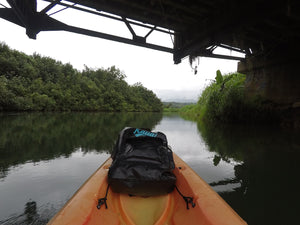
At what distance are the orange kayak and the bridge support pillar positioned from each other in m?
7.53

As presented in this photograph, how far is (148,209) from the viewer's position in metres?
1.56

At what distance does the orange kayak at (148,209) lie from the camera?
3.92 feet

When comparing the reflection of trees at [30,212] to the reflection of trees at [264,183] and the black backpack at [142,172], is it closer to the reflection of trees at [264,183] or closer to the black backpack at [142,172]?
the black backpack at [142,172]

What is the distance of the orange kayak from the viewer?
3.92 ft

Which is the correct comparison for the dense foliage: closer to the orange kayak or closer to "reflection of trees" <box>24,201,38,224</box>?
"reflection of trees" <box>24,201,38,224</box>

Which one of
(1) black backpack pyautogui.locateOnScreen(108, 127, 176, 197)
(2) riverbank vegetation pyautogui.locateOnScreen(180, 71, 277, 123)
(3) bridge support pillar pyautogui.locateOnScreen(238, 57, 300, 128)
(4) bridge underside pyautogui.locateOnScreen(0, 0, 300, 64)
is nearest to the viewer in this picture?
(1) black backpack pyautogui.locateOnScreen(108, 127, 176, 197)

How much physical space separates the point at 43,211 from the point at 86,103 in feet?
95.1

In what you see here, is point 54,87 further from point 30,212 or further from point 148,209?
point 148,209

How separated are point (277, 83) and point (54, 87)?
26259mm

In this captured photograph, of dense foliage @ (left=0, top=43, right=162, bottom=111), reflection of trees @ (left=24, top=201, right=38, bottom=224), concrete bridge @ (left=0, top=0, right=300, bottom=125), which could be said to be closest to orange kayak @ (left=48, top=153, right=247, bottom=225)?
reflection of trees @ (left=24, top=201, right=38, bottom=224)

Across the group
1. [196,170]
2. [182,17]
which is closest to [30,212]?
[196,170]

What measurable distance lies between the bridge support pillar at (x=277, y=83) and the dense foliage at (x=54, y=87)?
19962 millimetres

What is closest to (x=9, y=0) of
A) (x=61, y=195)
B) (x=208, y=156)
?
(x=61, y=195)

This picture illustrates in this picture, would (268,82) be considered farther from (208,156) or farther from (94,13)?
(94,13)
